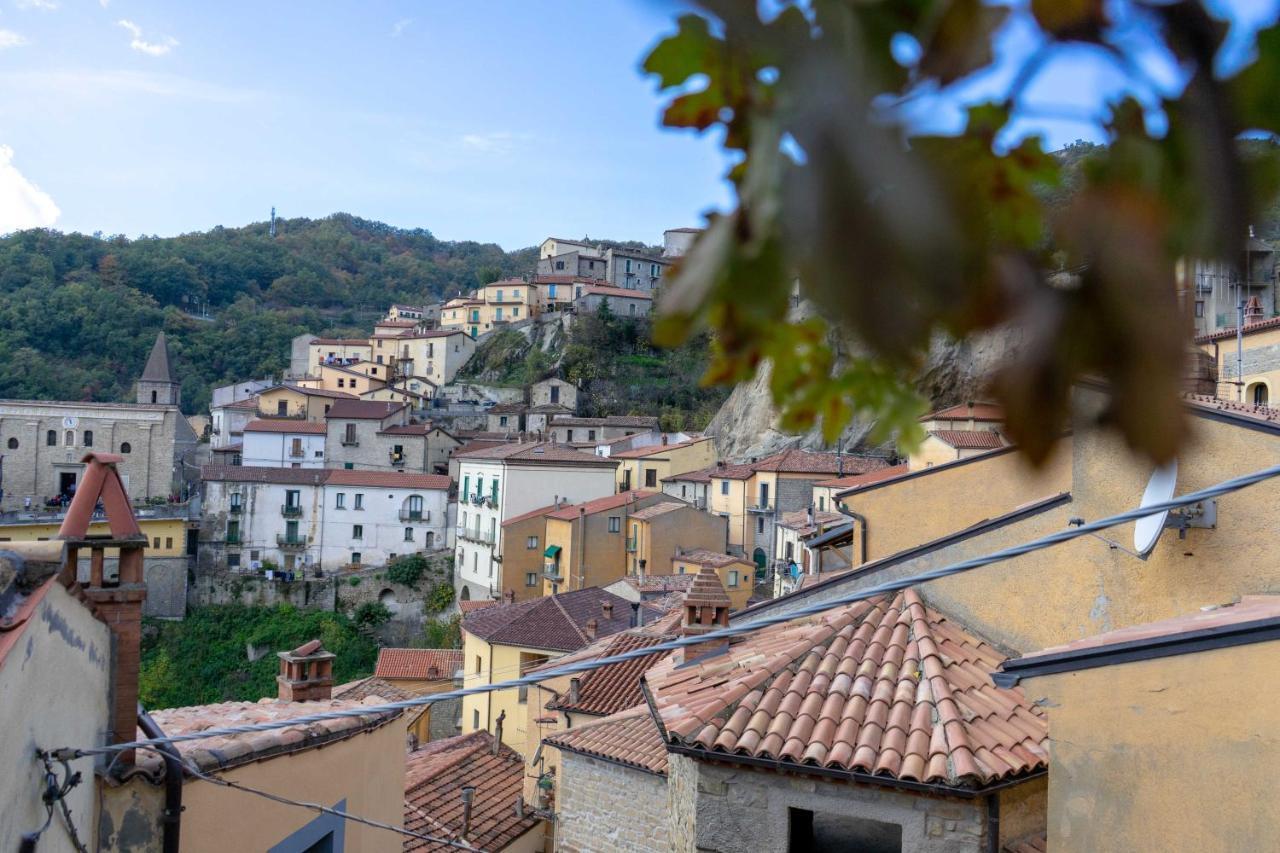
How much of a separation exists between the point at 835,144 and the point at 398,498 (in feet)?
146

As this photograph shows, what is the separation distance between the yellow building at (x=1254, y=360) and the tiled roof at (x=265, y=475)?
3533 cm

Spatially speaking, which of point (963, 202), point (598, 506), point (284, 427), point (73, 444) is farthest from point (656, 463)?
point (963, 202)

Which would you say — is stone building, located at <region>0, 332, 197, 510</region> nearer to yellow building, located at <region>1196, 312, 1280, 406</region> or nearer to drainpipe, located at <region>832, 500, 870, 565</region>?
drainpipe, located at <region>832, 500, 870, 565</region>

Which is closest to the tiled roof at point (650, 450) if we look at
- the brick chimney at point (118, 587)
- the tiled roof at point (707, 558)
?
the tiled roof at point (707, 558)

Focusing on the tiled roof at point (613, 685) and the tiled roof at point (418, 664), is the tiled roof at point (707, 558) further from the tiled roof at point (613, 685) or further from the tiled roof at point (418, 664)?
the tiled roof at point (613, 685)

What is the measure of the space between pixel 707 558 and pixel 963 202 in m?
34.8

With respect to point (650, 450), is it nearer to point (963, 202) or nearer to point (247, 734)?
point (247, 734)

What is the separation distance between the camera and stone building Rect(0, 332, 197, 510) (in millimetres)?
43438

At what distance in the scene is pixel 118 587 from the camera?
217 inches

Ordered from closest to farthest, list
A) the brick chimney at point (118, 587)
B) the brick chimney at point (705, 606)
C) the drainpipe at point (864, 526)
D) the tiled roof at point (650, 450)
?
1. the brick chimney at point (118, 587)
2. the brick chimney at point (705, 606)
3. the drainpipe at point (864, 526)
4. the tiled roof at point (650, 450)

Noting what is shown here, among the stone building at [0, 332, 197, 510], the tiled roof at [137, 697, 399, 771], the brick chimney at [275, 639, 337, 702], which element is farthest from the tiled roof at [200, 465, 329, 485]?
the tiled roof at [137, 697, 399, 771]

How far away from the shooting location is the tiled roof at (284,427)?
158 feet

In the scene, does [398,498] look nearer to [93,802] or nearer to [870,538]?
[870,538]

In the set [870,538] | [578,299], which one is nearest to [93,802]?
[870,538]
